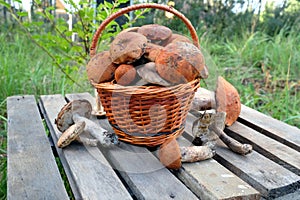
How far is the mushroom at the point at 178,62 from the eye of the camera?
2.99 ft

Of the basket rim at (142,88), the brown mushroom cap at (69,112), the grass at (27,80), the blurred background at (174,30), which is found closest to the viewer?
the basket rim at (142,88)

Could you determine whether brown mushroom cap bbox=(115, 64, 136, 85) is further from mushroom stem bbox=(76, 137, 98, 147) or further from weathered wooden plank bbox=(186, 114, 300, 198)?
weathered wooden plank bbox=(186, 114, 300, 198)

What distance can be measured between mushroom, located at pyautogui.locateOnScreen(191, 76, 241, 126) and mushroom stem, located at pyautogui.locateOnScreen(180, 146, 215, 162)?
0.74 feet

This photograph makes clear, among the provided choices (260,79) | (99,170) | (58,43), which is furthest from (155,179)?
(260,79)

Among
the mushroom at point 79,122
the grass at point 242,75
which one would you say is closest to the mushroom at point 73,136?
the mushroom at point 79,122

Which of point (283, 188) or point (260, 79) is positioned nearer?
point (283, 188)

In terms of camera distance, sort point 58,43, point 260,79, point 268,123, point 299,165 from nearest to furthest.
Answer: point 299,165 < point 268,123 < point 58,43 < point 260,79

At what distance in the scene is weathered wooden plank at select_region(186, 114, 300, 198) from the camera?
875 millimetres

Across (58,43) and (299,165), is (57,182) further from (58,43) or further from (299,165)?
(58,43)

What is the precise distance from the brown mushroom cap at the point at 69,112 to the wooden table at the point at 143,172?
0.07 metres

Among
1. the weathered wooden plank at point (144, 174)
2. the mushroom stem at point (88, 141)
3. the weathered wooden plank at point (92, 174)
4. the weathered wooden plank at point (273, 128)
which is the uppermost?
the weathered wooden plank at point (273, 128)

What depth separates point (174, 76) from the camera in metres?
0.92

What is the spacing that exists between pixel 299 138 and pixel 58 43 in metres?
1.28

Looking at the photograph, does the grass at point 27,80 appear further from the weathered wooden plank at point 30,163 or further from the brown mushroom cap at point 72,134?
the brown mushroom cap at point 72,134
